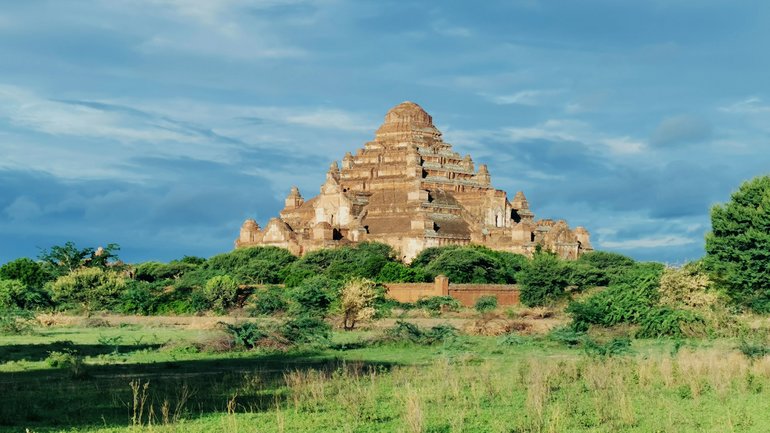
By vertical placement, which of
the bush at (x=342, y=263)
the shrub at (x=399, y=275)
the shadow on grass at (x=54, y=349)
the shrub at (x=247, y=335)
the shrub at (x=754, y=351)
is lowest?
the shrub at (x=754, y=351)

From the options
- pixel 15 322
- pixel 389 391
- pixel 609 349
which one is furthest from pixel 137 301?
pixel 389 391

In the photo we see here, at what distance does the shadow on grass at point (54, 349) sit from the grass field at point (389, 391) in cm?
19

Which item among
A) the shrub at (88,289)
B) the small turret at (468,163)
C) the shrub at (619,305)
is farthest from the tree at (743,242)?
the small turret at (468,163)

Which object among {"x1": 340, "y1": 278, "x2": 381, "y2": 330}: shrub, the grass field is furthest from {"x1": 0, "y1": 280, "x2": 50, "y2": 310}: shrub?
the grass field

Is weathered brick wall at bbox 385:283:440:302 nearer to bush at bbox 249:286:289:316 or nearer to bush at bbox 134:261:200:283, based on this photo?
bush at bbox 249:286:289:316

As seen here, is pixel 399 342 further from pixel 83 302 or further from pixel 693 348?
pixel 83 302

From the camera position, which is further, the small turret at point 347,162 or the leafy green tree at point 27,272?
the small turret at point 347,162

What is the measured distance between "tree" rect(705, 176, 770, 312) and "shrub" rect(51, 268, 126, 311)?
1105 inches

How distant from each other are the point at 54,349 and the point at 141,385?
31.7ft

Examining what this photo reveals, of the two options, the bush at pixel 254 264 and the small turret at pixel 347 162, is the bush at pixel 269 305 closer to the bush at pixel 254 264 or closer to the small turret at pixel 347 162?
the bush at pixel 254 264

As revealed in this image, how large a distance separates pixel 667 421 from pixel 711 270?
34.6 m

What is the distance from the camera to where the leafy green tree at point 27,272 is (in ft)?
229

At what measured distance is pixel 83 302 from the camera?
5591 centimetres

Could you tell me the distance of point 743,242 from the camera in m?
49.2
